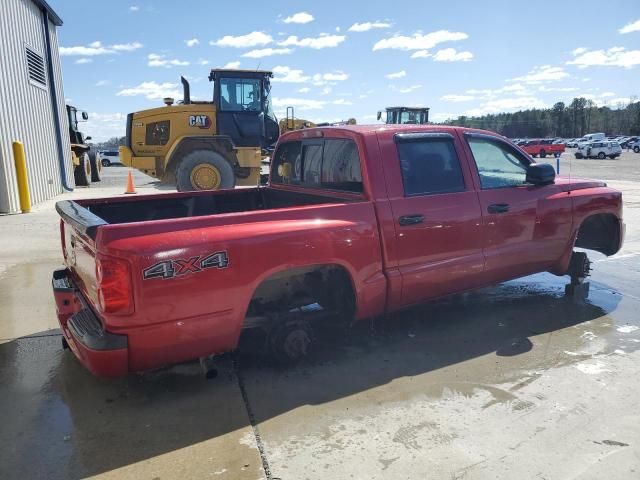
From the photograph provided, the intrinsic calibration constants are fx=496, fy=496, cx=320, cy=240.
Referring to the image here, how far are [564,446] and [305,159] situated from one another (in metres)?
3.13

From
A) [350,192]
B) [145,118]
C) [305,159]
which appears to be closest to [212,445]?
[350,192]

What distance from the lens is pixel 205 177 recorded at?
13562 millimetres

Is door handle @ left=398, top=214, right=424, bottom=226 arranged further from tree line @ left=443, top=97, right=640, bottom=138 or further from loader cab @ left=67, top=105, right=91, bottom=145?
tree line @ left=443, top=97, right=640, bottom=138

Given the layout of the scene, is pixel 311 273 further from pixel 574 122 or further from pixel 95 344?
pixel 574 122

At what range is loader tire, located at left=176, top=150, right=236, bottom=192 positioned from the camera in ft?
44.1

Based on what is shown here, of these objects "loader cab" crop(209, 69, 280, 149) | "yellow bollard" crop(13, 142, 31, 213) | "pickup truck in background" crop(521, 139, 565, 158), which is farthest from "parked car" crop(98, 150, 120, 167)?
"pickup truck in background" crop(521, 139, 565, 158)

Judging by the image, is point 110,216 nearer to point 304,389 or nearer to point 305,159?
point 305,159

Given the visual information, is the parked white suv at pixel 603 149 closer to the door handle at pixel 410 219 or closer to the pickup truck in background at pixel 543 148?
the pickup truck in background at pixel 543 148

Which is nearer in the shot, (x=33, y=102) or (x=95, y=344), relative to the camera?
(x=95, y=344)

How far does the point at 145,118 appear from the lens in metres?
14.6

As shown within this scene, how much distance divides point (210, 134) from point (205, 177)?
4.81ft

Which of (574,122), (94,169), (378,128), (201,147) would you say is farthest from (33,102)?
(574,122)

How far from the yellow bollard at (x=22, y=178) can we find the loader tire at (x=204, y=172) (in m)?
3.56

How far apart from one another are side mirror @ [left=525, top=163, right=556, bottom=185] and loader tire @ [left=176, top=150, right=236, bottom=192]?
9795 millimetres
